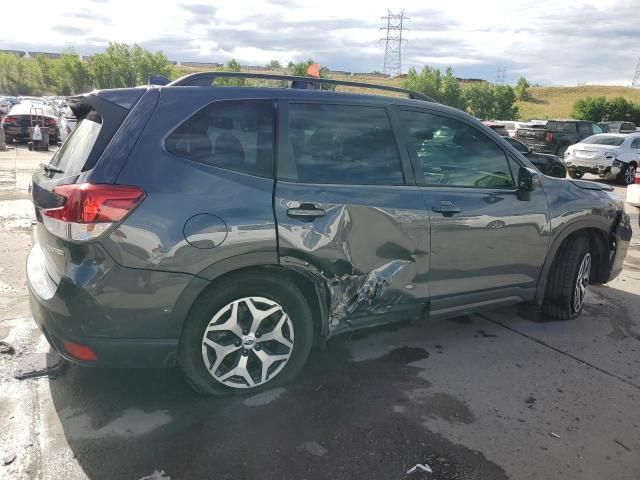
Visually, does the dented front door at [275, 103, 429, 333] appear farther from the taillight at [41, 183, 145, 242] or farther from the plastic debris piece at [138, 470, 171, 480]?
the plastic debris piece at [138, 470, 171, 480]

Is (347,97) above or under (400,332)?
above

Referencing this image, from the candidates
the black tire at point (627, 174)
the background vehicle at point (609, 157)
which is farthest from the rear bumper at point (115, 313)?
the black tire at point (627, 174)

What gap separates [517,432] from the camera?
3.06 metres

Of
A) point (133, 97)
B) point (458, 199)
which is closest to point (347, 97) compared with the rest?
point (458, 199)

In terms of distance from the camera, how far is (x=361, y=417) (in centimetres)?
313

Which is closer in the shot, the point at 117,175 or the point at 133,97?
the point at 117,175

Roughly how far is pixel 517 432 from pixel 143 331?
214cm

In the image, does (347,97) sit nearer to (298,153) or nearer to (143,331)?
(298,153)

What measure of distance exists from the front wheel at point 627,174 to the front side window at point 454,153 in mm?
14107

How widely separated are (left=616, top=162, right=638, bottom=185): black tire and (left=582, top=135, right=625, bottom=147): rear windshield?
31.4 inches

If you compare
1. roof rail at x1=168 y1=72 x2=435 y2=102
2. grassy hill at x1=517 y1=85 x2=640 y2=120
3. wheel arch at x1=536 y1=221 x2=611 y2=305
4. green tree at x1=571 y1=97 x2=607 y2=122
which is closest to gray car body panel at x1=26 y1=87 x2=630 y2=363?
roof rail at x1=168 y1=72 x2=435 y2=102

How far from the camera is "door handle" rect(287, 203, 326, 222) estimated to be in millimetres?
3086

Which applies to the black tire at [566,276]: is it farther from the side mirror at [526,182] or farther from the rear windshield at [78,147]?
the rear windshield at [78,147]

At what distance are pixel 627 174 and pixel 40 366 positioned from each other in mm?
16879
